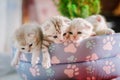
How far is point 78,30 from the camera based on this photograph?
643 millimetres

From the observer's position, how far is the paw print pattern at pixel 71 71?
646mm

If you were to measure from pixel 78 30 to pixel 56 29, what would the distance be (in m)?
0.06

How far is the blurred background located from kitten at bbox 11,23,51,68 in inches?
9.7

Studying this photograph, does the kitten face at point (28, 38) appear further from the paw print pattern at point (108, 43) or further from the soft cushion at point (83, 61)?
the paw print pattern at point (108, 43)

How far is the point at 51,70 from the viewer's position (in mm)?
656

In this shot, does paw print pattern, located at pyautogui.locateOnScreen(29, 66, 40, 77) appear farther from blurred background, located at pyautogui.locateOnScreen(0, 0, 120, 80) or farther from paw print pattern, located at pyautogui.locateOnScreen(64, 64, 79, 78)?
blurred background, located at pyautogui.locateOnScreen(0, 0, 120, 80)

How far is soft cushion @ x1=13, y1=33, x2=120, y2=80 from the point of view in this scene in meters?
0.64

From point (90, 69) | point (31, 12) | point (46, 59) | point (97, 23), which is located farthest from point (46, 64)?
point (31, 12)

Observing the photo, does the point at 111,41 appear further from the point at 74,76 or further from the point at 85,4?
the point at 85,4

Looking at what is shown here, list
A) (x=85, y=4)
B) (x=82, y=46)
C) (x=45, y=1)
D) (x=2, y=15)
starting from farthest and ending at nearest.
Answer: (x=45, y=1) < (x=2, y=15) < (x=85, y=4) < (x=82, y=46)

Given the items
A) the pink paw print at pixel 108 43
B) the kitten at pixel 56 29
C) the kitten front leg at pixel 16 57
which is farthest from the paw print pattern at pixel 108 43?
the kitten front leg at pixel 16 57

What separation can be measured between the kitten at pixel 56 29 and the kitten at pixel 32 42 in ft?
0.09

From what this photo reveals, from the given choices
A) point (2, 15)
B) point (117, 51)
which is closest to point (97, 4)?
point (117, 51)

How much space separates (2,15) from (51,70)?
81 cm
